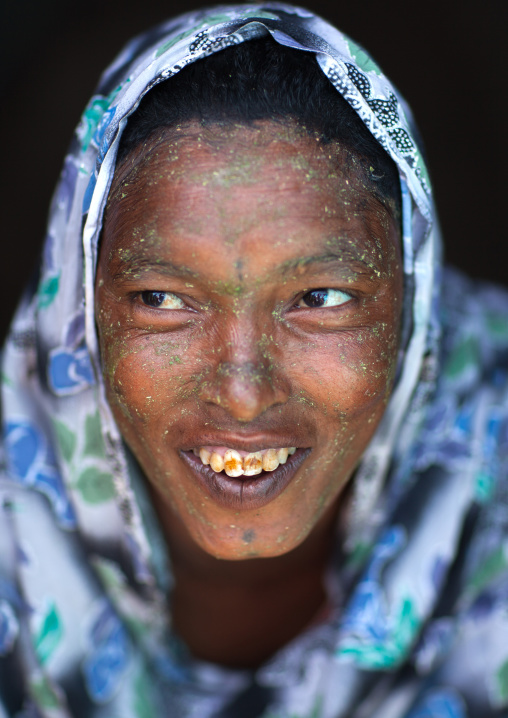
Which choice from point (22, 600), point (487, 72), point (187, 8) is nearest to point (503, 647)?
point (22, 600)

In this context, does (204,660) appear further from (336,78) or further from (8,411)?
(336,78)

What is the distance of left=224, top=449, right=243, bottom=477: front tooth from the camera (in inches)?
52.3

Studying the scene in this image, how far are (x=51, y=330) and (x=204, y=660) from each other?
90 cm

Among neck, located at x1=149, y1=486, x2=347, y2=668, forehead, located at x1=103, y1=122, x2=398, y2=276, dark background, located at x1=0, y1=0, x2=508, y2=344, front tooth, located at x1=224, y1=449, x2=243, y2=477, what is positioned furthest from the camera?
dark background, located at x1=0, y1=0, x2=508, y2=344

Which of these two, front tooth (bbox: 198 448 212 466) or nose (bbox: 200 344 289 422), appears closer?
nose (bbox: 200 344 289 422)

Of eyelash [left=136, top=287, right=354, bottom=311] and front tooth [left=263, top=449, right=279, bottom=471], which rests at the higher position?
eyelash [left=136, top=287, right=354, bottom=311]

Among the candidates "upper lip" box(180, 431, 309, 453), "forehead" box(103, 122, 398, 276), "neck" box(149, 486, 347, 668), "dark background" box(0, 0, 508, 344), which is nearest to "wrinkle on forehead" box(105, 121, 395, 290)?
"forehead" box(103, 122, 398, 276)

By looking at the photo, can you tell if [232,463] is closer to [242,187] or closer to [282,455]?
[282,455]

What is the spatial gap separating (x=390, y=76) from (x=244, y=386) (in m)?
2.25

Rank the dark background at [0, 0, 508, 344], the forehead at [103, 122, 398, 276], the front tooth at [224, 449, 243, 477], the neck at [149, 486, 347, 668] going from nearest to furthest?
the forehead at [103, 122, 398, 276]
the front tooth at [224, 449, 243, 477]
the neck at [149, 486, 347, 668]
the dark background at [0, 0, 508, 344]

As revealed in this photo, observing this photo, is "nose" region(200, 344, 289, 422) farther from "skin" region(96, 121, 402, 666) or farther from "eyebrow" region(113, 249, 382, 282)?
"eyebrow" region(113, 249, 382, 282)

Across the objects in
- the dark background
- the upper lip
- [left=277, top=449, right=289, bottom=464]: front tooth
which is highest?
the dark background

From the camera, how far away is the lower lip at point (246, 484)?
4.48ft

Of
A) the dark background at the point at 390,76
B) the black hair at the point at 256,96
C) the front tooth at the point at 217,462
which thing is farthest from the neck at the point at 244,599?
the dark background at the point at 390,76
